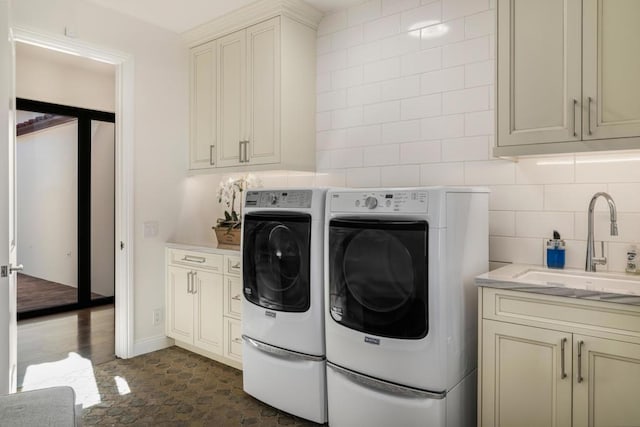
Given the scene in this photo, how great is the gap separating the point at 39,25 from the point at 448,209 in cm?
294

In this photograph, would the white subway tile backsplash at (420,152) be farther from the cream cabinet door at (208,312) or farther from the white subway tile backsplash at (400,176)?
the cream cabinet door at (208,312)

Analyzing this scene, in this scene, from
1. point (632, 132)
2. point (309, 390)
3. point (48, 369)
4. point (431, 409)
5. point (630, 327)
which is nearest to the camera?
point (630, 327)

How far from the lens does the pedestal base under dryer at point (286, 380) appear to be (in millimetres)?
2303

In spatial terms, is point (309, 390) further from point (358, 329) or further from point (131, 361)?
point (131, 361)

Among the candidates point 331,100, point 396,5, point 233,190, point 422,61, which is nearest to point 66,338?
point 233,190

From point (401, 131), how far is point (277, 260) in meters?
1.22

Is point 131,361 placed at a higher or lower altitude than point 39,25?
lower

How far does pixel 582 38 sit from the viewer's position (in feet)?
6.01

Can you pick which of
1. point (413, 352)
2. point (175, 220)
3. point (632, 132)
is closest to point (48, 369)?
point (175, 220)

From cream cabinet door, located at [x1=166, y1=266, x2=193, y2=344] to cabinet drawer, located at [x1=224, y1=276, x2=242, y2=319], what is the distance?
433 millimetres

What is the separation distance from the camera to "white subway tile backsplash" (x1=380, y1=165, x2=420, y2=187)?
277 centimetres

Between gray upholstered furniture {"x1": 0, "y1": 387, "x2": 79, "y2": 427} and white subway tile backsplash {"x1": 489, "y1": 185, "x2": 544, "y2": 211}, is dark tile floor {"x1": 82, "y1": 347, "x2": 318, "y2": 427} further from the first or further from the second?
white subway tile backsplash {"x1": 489, "y1": 185, "x2": 544, "y2": 211}

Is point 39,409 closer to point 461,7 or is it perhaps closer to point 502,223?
point 502,223

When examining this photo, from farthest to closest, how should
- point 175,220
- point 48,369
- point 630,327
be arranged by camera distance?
1. point 175,220
2. point 48,369
3. point 630,327
